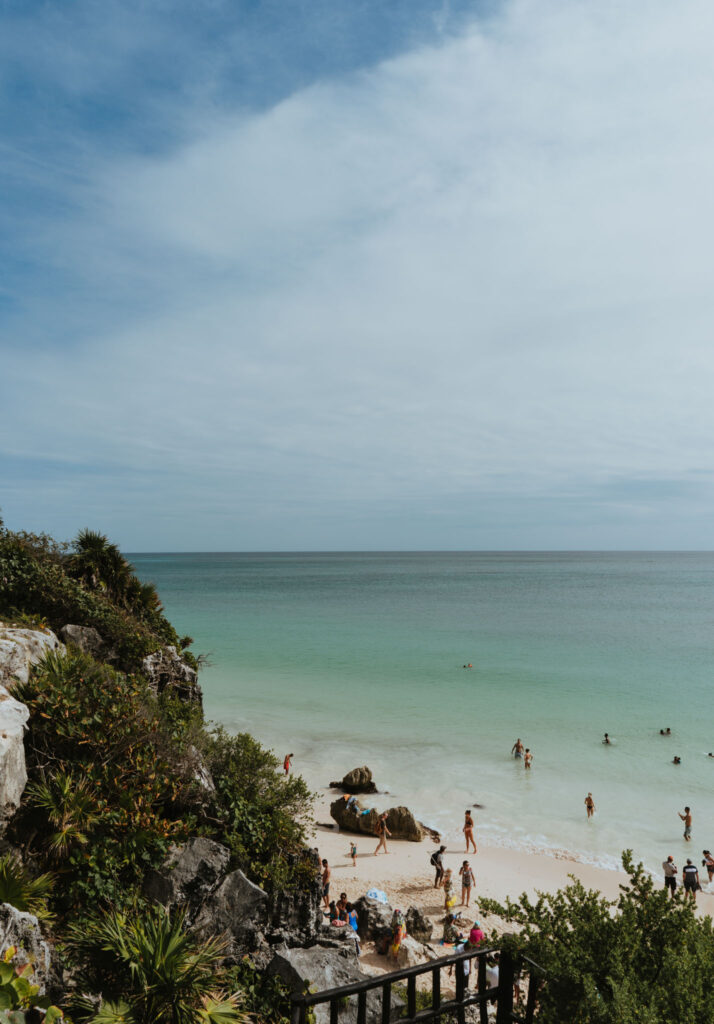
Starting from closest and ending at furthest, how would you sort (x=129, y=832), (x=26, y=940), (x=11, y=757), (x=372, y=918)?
(x=26, y=940) → (x=11, y=757) → (x=129, y=832) → (x=372, y=918)

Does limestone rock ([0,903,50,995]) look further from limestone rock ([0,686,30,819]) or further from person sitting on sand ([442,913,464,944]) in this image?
person sitting on sand ([442,913,464,944])

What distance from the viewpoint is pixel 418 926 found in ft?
44.9

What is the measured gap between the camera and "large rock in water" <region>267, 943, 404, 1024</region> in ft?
26.7

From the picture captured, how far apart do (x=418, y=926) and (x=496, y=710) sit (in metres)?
18.5

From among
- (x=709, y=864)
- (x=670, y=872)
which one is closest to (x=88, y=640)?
(x=670, y=872)

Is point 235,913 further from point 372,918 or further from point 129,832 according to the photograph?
point 372,918

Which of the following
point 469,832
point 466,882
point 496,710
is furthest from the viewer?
point 496,710

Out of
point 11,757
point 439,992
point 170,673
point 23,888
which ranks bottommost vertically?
point 23,888

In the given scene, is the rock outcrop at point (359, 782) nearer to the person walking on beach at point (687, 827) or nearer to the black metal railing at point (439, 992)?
the person walking on beach at point (687, 827)

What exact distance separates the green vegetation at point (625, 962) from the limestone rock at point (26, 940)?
503 cm

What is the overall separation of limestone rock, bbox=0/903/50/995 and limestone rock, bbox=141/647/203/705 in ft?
29.2

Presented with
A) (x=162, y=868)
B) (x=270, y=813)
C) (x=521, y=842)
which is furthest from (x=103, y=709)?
(x=521, y=842)

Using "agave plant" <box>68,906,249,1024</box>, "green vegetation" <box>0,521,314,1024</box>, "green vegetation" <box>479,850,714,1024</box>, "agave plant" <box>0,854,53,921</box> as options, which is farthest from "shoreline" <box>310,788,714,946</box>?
"green vegetation" <box>479,850,714,1024</box>

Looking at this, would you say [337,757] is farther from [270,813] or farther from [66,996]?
[66,996]
